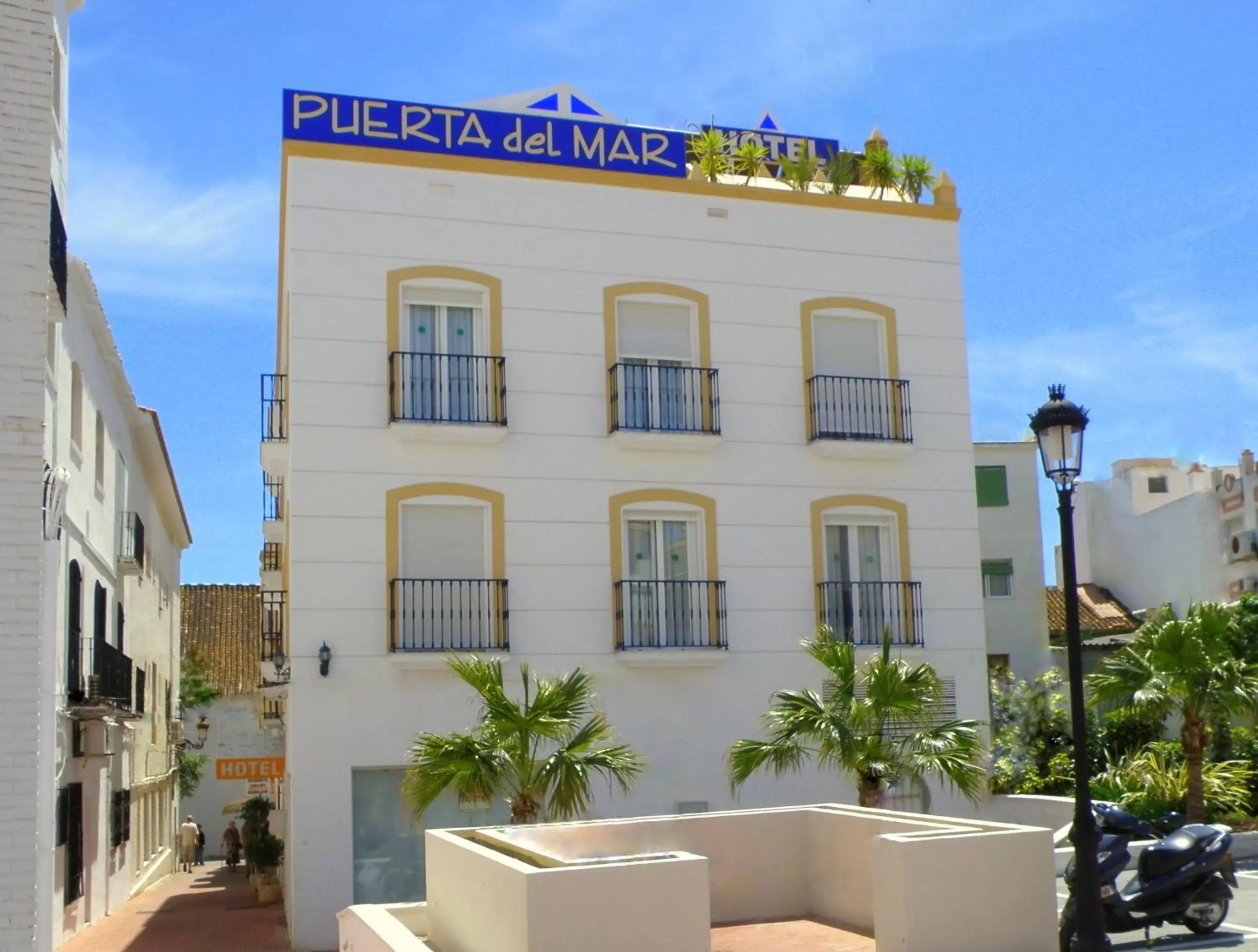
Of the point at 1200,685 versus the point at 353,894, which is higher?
the point at 1200,685

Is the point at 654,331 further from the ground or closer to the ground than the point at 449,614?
further from the ground

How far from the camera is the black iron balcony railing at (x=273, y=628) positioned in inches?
843

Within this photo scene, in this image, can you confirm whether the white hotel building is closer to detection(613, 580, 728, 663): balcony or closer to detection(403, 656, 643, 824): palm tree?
detection(613, 580, 728, 663): balcony

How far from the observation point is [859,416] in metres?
20.5

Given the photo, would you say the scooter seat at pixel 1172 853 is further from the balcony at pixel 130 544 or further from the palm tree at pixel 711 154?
the balcony at pixel 130 544

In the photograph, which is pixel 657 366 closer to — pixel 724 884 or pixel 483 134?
pixel 483 134

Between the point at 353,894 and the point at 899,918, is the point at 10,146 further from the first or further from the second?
the point at 353,894

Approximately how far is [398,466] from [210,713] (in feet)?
96.3

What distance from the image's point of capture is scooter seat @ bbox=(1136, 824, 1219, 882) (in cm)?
1222

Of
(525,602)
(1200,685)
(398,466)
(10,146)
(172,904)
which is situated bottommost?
(172,904)

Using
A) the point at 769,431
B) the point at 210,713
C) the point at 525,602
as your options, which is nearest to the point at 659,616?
the point at 525,602

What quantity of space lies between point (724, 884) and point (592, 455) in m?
8.40

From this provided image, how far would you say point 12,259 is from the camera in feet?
34.8

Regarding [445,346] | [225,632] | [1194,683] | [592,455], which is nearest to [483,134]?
[445,346]
